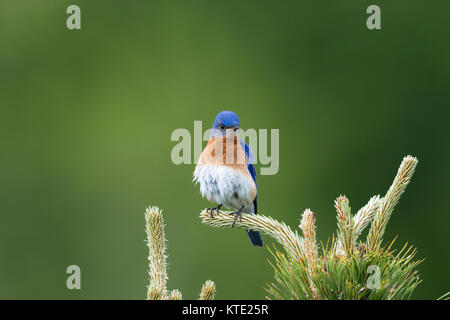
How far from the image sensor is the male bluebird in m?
3.93

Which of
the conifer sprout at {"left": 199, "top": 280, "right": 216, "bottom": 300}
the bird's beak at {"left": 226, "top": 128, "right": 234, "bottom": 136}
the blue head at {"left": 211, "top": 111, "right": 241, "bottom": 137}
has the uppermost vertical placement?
the blue head at {"left": 211, "top": 111, "right": 241, "bottom": 137}

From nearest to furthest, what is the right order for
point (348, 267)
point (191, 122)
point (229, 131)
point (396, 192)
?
point (348, 267) < point (396, 192) < point (229, 131) < point (191, 122)

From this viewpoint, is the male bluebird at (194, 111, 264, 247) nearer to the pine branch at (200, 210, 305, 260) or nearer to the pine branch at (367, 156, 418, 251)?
the pine branch at (200, 210, 305, 260)

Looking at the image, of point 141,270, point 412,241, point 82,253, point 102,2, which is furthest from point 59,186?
point 412,241

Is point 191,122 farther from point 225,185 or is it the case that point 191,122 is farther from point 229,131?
point 225,185

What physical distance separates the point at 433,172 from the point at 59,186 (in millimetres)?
4706

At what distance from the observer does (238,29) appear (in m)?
7.86

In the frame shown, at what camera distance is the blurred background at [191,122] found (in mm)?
Result: 6758

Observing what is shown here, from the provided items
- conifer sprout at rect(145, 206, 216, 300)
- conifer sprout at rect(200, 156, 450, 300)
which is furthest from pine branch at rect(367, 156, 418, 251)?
conifer sprout at rect(145, 206, 216, 300)

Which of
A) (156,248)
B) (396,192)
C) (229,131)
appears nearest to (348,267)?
(396,192)

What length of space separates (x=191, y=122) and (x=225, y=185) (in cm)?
347

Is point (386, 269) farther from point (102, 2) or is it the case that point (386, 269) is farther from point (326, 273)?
point (102, 2)

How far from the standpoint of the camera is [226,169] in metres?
3.93

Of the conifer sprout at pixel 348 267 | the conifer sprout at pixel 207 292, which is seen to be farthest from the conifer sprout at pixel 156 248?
the conifer sprout at pixel 348 267
